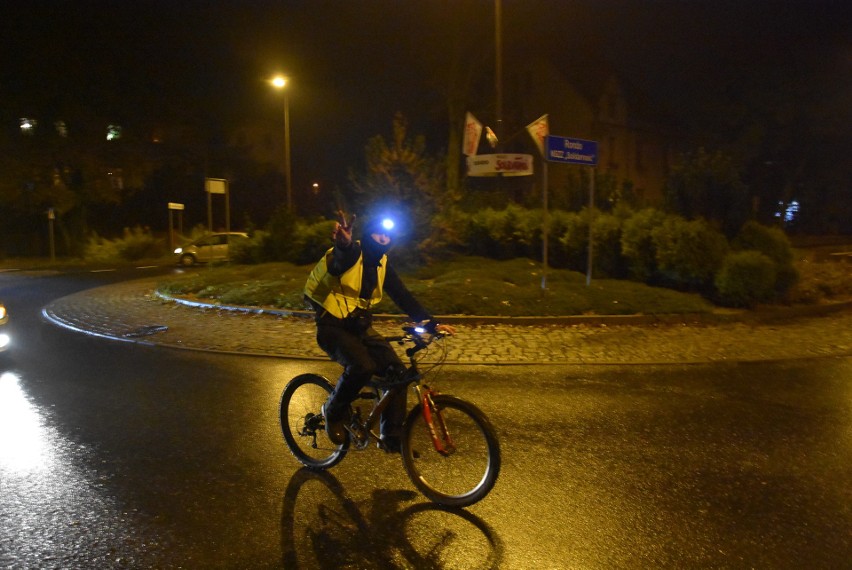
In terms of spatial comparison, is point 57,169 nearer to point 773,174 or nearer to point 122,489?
point 122,489

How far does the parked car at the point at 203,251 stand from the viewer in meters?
29.0

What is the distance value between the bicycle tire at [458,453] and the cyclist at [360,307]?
0.15 m

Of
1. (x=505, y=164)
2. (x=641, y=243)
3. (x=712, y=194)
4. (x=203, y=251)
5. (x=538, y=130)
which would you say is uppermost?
(x=538, y=130)

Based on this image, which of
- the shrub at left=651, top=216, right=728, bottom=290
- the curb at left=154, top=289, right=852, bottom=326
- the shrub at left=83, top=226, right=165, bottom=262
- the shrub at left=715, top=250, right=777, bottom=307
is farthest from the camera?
the shrub at left=83, top=226, right=165, bottom=262

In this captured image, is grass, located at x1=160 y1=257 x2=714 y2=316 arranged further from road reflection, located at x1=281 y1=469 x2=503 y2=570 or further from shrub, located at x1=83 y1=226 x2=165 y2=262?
shrub, located at x1=83 y1=226 x2=165 y2=262

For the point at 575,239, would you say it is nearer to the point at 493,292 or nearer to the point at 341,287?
the point at 493,292

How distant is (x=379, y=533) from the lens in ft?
14.8

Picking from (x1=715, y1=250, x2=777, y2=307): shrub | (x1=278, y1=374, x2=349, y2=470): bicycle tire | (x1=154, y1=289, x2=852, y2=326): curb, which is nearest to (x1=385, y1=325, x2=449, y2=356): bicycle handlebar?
(x1=278, y1=374, x2=349, y2=470): bicycle tire

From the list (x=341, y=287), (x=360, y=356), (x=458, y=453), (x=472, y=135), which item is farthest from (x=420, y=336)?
(x=472, y=135)

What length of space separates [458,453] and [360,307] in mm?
1176

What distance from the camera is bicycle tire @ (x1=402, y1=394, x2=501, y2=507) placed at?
4754mm

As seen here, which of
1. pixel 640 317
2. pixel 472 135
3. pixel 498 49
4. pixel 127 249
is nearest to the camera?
pixel 640 317

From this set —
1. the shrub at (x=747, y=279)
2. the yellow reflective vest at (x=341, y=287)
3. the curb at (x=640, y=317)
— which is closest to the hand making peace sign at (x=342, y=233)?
the yellow reflective vest at (x=341, y=287)

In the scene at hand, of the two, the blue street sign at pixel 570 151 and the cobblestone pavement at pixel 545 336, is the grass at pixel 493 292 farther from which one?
the blue street sign at pixel 570 151
